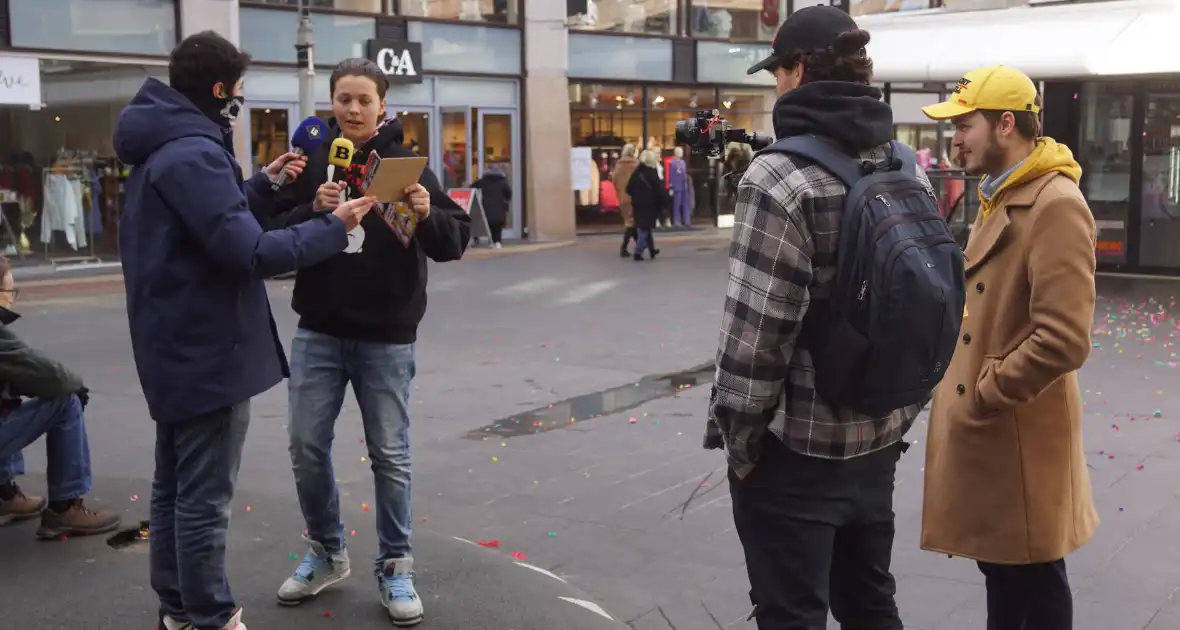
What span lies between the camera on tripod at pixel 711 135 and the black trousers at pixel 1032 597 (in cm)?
138

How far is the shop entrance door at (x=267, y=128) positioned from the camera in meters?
20.8

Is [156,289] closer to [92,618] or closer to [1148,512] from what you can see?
[92,618]

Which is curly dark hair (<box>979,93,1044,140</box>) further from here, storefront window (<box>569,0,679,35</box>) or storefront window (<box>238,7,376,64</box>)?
storefront window (<box>569,0,679,35</box>)

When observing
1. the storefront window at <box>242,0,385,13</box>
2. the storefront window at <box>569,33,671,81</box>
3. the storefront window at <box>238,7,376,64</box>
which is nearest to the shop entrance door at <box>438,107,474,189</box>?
the storefront window at <box>238,7,376,64</box>

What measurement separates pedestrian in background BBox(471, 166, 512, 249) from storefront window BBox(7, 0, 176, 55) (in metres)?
5.90

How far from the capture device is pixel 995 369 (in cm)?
315

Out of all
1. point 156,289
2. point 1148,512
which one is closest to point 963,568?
point 1148,512

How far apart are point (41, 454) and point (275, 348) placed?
3763 millimetres

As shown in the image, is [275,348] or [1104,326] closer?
[275,348]

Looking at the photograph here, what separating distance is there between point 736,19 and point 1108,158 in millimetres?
13907

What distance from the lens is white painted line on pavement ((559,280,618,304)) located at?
14.5 metres

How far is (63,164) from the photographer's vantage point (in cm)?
1908

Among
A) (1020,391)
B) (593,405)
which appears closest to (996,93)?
(1020,391)

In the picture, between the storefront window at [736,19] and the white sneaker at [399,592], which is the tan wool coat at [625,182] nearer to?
the storefront window at [736,19]
